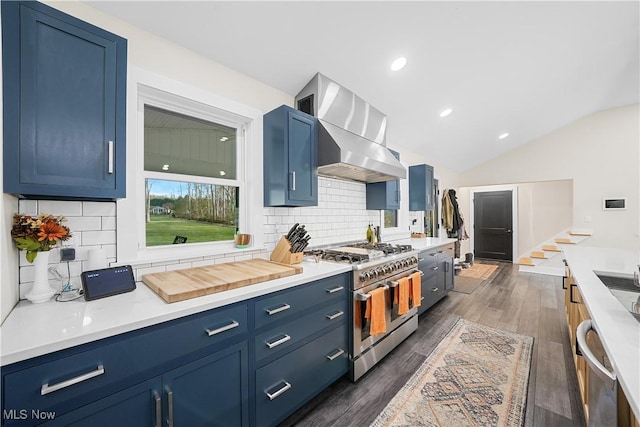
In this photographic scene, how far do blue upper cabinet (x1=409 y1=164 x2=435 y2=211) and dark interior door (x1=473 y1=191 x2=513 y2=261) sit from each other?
400 cm

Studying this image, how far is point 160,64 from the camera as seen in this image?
172cm

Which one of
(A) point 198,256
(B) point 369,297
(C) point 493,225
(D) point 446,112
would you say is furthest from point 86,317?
(C) point 493,225

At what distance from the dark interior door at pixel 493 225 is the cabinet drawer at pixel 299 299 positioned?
7182 millimetres

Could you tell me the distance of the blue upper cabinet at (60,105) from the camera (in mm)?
1056

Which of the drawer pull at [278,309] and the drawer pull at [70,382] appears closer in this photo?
the drawer pull at [70,382]

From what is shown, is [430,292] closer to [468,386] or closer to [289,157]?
[468,386]

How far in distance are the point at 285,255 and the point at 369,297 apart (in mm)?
755

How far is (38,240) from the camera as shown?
1.12 m

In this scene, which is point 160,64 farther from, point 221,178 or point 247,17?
point 221,178

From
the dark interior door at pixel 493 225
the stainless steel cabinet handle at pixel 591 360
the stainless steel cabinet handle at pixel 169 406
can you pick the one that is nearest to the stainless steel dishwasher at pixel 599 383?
the stainless steel cabinet handle at pixel 591 360

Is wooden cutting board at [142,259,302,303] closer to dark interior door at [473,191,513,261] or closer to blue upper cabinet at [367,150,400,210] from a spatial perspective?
blue upper cabinet at [367,150,400,210]

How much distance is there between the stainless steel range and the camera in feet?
6.64

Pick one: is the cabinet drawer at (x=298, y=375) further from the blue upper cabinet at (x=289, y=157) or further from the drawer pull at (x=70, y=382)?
the blue upper cabinet at (x=289, y=157)

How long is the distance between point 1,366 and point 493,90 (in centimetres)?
492
